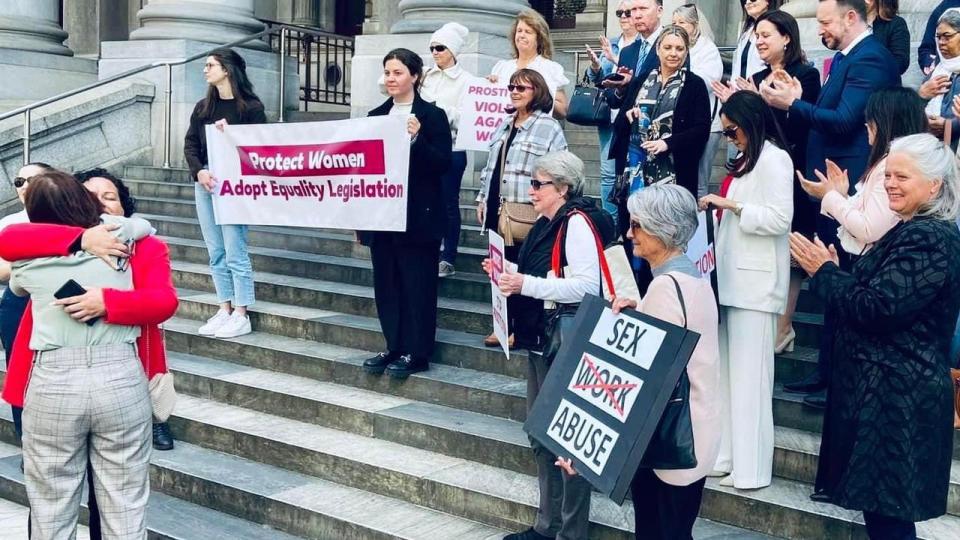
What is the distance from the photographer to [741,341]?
16.6ft

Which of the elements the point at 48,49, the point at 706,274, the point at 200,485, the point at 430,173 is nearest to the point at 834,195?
the point at 706,274

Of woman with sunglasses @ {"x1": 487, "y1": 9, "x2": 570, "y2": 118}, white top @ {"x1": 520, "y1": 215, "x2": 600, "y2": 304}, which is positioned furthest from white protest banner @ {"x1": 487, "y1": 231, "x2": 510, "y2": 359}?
woman with sunglasses @ {"x1": 487, "y1": 9, "x2": 570, "y2": 118}

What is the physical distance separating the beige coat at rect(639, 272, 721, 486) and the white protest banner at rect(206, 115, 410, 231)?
2.99 meters

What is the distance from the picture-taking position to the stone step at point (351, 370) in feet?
20.9

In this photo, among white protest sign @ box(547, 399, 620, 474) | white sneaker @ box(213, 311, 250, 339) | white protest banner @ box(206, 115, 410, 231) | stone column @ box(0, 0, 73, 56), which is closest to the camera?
white protest sign @ box(547, 399, 620, 474)

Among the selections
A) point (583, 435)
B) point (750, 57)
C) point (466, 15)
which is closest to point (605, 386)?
point (583, 435)

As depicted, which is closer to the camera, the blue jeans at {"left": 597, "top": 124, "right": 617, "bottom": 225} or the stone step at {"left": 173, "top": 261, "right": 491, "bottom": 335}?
the blue jeans at {"left": 597, "top": 124, "right": 617, "bottom": 225}

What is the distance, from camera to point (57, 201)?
4270 mm

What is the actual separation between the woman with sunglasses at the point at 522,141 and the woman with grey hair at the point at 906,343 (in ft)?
7.80

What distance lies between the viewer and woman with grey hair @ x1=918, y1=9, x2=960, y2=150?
5637 millimetres

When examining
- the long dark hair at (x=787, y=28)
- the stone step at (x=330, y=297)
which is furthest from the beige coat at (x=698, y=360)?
the stone step at (x=330, y=297)

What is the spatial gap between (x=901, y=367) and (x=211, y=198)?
5.37 metres

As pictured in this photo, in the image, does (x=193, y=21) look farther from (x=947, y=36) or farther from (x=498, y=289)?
(x=947, y=36)

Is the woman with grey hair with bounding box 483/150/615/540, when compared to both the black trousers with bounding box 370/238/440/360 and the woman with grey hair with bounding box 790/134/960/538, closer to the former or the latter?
the woman with grey hair with bounding box 790/134/960/538
